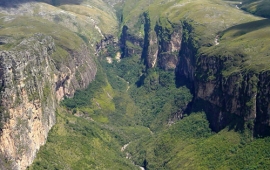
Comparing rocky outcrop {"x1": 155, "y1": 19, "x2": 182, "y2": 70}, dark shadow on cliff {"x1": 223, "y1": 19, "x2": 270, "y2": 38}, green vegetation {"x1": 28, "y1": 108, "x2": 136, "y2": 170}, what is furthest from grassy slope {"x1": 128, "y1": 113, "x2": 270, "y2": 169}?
rocky outcrop {"x1": 155, "y1": 19, "x2": 182, "y2": 70}

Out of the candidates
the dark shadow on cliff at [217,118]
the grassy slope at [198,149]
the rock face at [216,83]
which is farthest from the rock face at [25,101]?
the rock face at [216,83]

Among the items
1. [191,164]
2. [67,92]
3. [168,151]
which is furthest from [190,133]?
[67,92]

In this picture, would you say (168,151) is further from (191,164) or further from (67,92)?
(67,92)

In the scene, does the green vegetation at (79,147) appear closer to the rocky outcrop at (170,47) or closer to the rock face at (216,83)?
the rock face at (216,83)

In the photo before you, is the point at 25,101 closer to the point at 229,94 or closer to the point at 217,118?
the point at 229,94

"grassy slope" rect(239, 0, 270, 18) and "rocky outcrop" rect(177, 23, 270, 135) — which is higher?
"grassy slope" rect(239, 0, 270, 18)

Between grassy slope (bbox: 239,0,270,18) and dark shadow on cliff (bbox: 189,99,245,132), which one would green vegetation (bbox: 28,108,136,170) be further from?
grassy slope (bbox: 239,0,270,18)
